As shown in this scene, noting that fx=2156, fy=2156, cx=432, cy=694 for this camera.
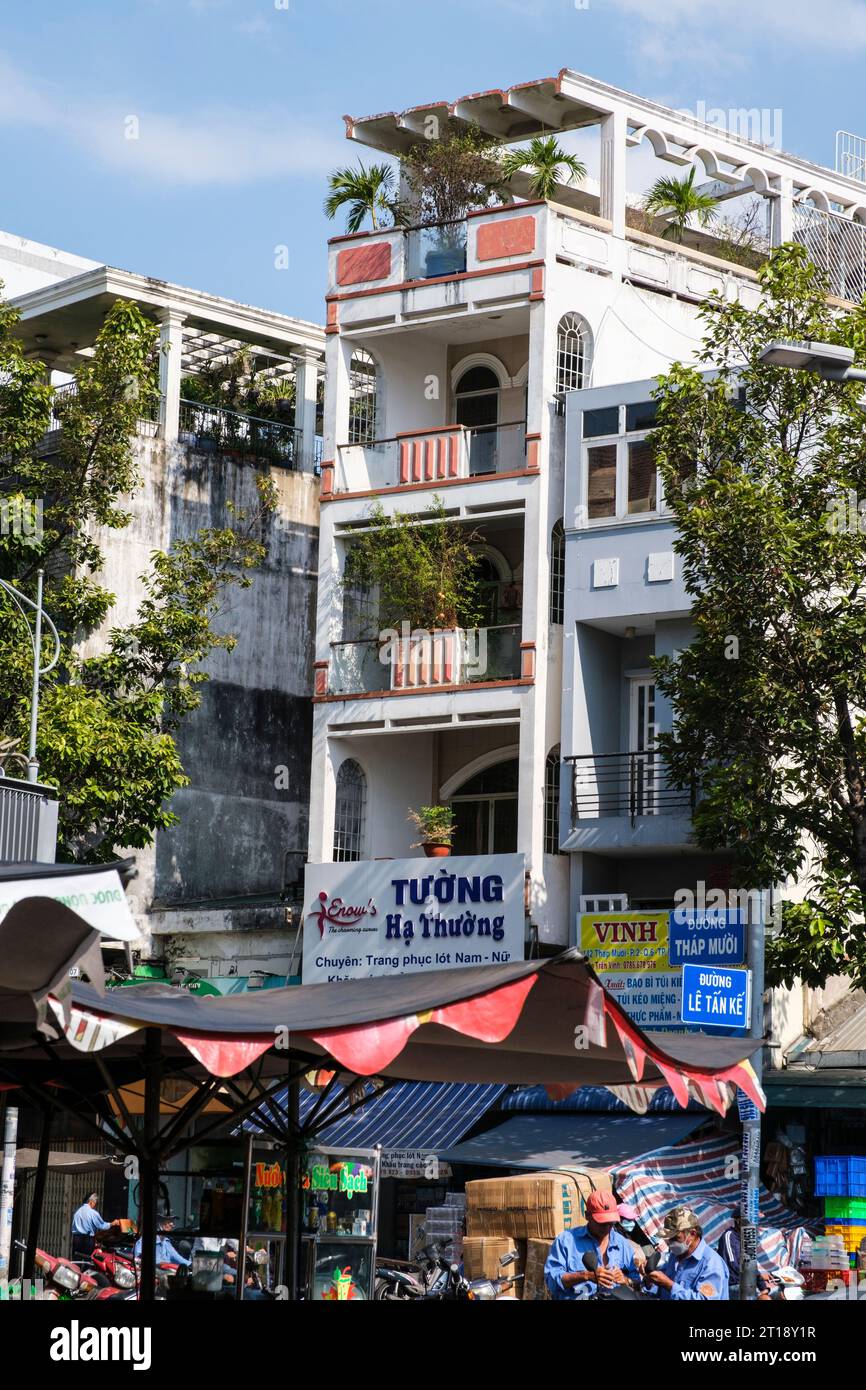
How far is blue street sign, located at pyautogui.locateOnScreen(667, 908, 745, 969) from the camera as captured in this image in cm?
2527

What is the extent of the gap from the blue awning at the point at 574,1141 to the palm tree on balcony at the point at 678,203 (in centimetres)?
1442

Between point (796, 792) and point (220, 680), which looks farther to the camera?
point (220, 680)

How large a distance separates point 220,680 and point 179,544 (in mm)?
3725

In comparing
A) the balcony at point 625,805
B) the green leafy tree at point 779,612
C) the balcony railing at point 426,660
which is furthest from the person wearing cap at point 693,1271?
the balcony railing at point 426,660

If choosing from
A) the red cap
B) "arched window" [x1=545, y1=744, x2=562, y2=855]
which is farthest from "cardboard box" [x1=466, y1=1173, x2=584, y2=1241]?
the red cap

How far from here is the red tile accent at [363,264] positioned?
32.8 metres

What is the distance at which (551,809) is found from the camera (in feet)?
98.3

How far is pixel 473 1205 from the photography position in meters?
23.6

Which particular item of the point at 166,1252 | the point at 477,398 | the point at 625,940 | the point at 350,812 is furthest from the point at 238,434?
the point at 166,1252

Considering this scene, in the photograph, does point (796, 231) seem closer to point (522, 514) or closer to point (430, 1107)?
point (522, 514)

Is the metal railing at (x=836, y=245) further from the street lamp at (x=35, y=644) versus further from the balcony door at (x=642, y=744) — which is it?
the street lamp at (x=35, y=644)

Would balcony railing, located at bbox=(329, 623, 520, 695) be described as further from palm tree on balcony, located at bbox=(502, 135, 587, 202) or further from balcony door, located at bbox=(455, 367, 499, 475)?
palm tree on balcony, located at bbox=(502, 135, 587, 202)
